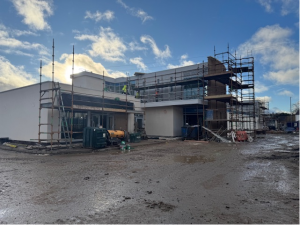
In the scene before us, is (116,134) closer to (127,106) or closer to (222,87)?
(127,106)

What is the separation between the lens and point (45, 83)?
48.6 feet

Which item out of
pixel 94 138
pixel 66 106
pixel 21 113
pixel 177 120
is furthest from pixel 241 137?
pixel 21 113

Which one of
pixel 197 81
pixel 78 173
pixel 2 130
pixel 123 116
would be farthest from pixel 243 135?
pixel 2 130

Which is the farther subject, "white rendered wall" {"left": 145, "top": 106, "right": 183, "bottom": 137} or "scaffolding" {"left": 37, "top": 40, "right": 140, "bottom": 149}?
"white rendered wall" {"left": 145, "top": 106, "right": 183, "bottom": 137}

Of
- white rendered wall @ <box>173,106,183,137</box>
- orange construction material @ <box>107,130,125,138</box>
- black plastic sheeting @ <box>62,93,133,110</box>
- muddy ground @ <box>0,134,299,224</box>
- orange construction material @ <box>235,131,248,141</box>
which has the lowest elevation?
muddy ground @ <box>0,134,299,224</box>

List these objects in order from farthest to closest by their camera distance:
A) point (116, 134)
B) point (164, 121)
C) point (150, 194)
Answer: point (164, 121) → point (116, 134) → point (150, 194)

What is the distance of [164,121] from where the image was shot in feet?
75.4

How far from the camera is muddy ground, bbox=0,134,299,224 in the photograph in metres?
3.90

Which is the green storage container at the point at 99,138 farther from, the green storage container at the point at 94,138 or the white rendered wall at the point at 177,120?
the white rendered wall at the point at 177,120

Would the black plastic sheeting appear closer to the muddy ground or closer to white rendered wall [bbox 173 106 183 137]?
white rendered wall [bbox 173 106 183 137]

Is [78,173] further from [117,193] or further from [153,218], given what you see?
[153,218]

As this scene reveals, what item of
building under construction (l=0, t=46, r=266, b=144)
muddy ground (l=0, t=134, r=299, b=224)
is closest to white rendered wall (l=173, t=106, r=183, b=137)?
building under construction (l=0, t=46, r=266, b=144)

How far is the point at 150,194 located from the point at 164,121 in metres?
18.0

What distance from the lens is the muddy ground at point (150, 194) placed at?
3900 mm
